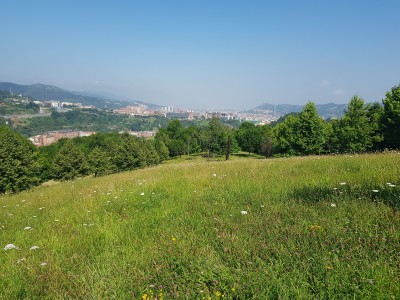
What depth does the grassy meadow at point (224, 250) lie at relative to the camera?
112 inches

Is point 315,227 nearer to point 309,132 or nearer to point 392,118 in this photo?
point 392,118

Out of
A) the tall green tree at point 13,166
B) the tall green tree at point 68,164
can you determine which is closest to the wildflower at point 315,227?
the tall green tree at point 13,166

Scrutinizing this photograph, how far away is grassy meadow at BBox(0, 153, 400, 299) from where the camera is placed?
2854 mm

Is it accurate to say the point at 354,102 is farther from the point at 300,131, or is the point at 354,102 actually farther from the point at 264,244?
the point at 264,244

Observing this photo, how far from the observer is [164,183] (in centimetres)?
985

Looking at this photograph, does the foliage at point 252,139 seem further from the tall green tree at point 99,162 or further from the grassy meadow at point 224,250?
the grassy meadow at point 224,250

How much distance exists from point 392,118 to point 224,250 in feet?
119

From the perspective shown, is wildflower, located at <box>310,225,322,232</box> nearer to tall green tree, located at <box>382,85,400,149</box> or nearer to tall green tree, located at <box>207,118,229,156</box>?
tall green tree, located at <box>382,85,400,149</box>

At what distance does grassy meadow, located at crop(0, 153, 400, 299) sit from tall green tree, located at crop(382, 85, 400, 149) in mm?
29652

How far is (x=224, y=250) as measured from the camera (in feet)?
12.1

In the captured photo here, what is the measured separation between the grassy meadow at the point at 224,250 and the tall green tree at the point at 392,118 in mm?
29652

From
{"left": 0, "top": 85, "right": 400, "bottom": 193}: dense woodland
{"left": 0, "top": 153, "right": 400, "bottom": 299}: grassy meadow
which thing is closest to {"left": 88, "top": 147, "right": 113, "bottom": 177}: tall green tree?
{"left": 0, "top": 85, "right": 400, "bottom": 193}: dense woodland

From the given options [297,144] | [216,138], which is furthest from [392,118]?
[216,138]

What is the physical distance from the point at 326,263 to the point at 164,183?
24.4 feet
